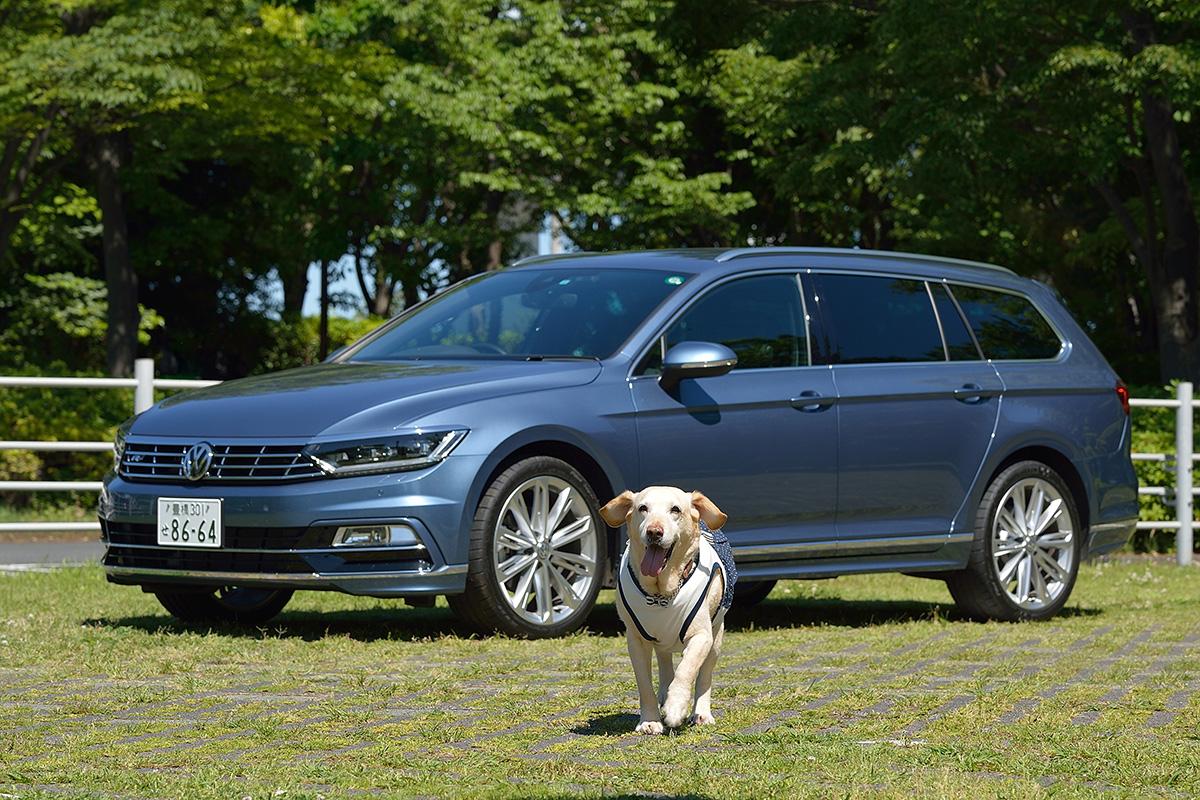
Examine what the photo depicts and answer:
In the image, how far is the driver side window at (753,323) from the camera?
9.40 metres

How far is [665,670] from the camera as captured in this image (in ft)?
19.9

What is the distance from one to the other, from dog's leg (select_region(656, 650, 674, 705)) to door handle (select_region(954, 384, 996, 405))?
448cm

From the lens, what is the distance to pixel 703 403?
30.0 feet

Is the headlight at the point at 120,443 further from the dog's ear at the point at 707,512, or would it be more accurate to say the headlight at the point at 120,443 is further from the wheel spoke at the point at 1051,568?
the wheel spoke at the point at 1051,568

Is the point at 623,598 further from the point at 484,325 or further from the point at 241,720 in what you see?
the point at 484,325

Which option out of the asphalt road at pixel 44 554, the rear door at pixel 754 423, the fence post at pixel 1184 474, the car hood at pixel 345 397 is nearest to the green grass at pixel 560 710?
the rear door at pixel 754 423

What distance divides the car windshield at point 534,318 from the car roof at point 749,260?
12 centimetres

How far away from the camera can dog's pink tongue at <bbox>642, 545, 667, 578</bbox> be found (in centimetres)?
582

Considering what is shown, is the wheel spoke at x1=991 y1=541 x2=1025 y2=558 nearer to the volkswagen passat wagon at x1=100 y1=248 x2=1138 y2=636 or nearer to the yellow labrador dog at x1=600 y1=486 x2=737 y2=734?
the volkswagen passat wagon at x1=100 y1=248 x2=1138 y2=636

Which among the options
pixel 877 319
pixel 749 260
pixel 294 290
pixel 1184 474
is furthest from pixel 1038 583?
pixel 294 290

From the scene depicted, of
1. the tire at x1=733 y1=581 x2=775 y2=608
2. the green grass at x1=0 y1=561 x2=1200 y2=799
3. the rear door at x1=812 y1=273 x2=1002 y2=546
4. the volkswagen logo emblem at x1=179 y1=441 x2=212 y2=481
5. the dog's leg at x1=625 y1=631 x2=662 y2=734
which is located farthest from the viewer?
the tire at x1=733 y1=581 x2=775 y2=608

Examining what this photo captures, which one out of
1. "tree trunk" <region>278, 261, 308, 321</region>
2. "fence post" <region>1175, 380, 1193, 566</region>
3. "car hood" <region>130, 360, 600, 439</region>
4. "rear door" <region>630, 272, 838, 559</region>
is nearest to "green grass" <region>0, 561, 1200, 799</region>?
"rear door" <region>630, 272, 838, 559</region>

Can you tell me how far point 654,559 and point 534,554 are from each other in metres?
2.87

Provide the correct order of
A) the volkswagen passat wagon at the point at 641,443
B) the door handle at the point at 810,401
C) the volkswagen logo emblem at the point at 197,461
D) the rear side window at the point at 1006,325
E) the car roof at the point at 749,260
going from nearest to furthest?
1. the volkswagen passat wagon at the point at 641,443
2. the volkswagen logo emblem at the point at 197,461
3. the door handle at the point at 810,401
4. the car roof at the point at 749,260
5. the rear side window at the point at 1006,325
